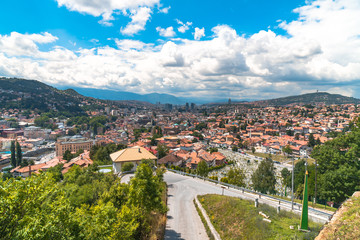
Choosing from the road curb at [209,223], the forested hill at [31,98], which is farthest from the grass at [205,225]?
the forested hill at [31,98]

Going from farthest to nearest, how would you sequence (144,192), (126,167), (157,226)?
(126,167) < (157,226) < (144,192)

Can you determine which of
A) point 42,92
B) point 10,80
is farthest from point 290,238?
point 10,80

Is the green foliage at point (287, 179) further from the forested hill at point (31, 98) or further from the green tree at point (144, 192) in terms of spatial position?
the forested hill at point (31, 98)

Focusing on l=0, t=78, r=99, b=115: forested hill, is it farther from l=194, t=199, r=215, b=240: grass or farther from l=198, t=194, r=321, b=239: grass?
l=198, t=194, r=321, b=239: grass

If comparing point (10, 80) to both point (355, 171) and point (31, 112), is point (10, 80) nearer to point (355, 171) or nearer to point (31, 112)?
point (31, 112)

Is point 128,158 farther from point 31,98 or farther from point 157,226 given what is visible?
point 31,98

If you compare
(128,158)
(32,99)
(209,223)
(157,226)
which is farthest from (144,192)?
(32,99)
